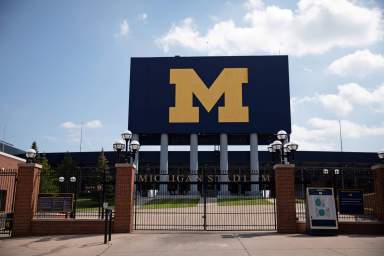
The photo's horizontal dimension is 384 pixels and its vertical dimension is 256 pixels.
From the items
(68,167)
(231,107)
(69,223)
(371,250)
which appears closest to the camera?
(371,250)

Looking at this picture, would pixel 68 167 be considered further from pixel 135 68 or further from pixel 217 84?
pixel 217 84

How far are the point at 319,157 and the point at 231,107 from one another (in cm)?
2009

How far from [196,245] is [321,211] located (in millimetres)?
6032

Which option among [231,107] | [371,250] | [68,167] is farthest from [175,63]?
[371,250]

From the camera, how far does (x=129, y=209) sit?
57.0ft

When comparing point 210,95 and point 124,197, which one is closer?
point 124,197

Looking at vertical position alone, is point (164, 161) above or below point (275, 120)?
below

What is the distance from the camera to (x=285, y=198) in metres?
17.4

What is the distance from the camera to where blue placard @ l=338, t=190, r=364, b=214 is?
1730 cm

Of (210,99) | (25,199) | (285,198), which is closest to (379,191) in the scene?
(285,198)

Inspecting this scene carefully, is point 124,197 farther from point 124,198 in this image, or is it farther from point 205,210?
point 205,210

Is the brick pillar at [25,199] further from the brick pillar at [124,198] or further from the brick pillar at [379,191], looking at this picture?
the brick pillar at [379,191]

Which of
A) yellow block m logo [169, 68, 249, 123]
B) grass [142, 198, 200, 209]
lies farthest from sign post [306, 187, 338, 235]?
yellow block m logo [169, 68, 249, 123]

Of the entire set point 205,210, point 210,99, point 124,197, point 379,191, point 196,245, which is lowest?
point 196,245
